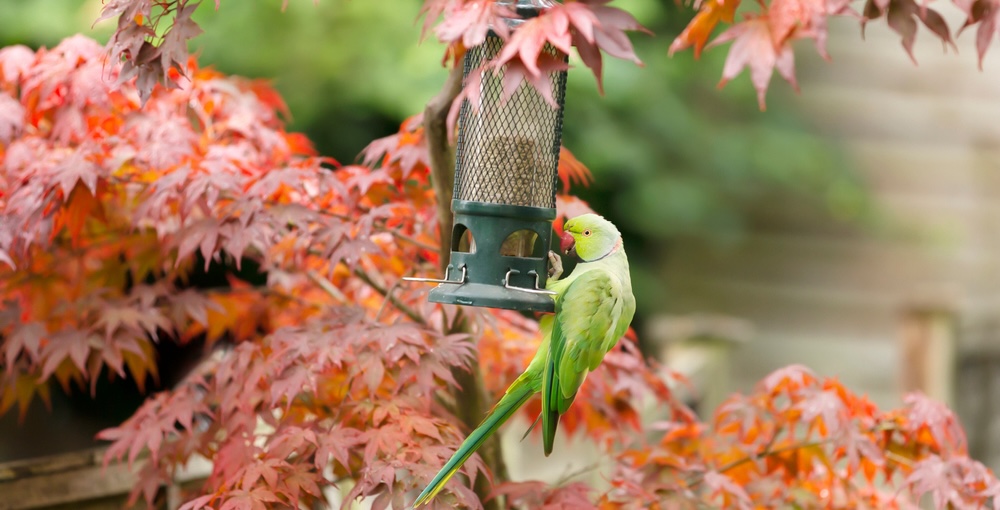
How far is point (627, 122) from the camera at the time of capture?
6258mm

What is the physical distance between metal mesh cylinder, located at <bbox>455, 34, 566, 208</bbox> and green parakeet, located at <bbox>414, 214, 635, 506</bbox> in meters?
0.15

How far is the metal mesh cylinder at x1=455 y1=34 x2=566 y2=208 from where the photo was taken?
2230 mm

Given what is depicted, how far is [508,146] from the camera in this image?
7.40ft

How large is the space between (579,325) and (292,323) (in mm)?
1078

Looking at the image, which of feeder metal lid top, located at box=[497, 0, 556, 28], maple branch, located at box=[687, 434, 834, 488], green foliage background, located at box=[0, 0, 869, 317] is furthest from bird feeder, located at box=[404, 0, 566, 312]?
green foliage background, located at box=[0, 0, 869, 317]

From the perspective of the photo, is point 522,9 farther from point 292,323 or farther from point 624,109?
point 624,109

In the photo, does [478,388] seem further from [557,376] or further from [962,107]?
[962,107]

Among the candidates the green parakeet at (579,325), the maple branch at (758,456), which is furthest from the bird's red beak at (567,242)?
the maple branch at (758,456)

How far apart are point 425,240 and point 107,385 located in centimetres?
213

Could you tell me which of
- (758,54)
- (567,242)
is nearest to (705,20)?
(758,54)

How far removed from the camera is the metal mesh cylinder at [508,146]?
223 cm

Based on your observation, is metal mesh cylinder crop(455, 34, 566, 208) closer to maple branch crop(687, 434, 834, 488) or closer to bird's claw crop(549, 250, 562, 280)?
bird's claw crop(549, 250, 562, 280)

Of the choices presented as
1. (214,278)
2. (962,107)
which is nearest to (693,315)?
(962,107)

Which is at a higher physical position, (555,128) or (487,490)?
(555,128)
